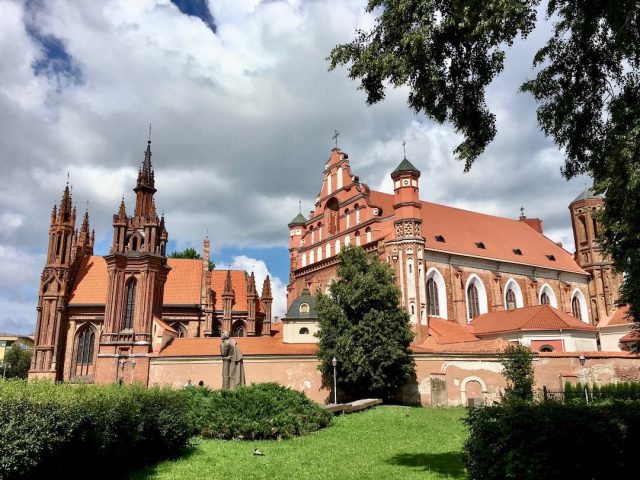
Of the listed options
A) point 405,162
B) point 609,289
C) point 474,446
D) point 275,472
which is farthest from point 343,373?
point 609,289

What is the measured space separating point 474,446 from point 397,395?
79.0 feet

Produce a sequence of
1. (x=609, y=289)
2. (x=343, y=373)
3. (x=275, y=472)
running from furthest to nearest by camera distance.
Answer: (x=609, y=289) < (x=343, y=373) < (x=275, y=472)

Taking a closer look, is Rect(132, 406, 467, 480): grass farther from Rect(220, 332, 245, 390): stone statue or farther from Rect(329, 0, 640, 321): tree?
Rect(329, 0, 640, 321): tree

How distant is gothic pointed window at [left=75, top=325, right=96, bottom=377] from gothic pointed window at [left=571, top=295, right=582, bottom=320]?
42215 mm

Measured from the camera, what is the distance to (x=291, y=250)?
51.2 m

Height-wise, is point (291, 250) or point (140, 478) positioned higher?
point (291, 250)

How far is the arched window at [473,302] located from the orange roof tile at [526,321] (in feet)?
4.33

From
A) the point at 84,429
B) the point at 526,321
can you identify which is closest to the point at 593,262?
the point at 526,321

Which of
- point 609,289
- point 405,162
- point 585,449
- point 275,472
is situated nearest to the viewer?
point 585,449

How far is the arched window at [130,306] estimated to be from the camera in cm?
3602

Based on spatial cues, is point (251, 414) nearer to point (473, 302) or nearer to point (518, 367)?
point (518, 367)

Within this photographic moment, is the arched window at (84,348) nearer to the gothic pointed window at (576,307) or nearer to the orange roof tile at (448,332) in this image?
the orange roof tile at (448,332)

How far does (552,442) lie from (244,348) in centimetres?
2852

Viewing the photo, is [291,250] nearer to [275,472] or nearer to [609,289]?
[609,289]
